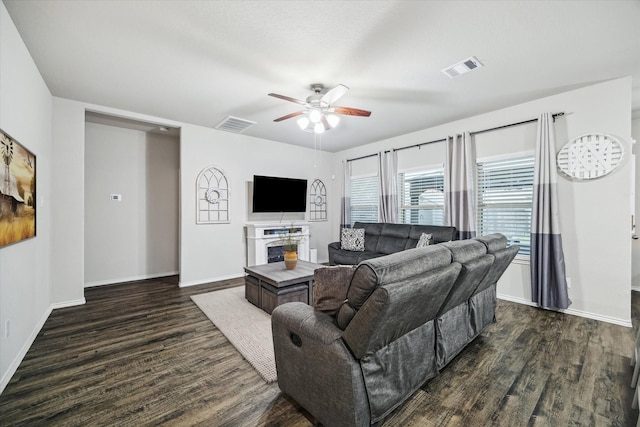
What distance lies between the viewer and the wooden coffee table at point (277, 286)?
317cm

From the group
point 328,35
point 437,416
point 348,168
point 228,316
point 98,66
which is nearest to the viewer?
point 437,416

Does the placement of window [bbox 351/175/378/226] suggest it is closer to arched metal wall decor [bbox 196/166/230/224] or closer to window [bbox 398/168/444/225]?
window [bbox 398/168/444/225]

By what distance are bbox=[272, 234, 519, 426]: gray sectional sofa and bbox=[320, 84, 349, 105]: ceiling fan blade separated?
1.79 m

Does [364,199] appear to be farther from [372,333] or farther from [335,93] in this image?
[372,333]

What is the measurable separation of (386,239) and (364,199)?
138 centimetres

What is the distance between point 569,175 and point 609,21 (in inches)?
71.4

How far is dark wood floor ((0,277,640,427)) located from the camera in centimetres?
169

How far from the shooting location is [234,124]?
15.3 ft

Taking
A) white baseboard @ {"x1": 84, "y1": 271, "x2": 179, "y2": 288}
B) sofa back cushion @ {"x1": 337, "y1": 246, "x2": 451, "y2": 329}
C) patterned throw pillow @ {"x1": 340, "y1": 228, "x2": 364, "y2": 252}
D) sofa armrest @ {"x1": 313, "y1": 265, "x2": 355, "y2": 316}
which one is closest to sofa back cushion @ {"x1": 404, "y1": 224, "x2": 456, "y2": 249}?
patterned throw pillow @ {"x1": 340, "y1": 228, "x2": 364, "y2": 252}

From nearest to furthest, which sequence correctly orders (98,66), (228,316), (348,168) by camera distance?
(98,66)
(228,316)
(348,168)

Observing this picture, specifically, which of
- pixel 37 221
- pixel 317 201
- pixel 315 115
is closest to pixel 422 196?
pixel 317 201

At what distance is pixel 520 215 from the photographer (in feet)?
12.8

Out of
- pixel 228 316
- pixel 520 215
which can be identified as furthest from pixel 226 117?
pixel 520 215

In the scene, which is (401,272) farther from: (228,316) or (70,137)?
(70,137)
